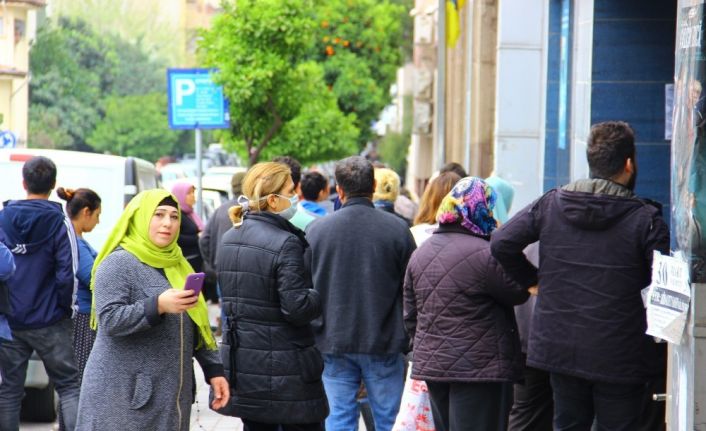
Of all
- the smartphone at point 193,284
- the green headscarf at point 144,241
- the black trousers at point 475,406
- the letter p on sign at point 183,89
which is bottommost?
the black trousers at point 475,406

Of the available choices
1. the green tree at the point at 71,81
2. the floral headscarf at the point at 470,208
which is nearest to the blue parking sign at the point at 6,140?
the floral headscarf at the point at 470,208

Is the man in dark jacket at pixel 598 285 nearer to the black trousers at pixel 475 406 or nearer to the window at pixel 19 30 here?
the black trousers at pixel 475 406

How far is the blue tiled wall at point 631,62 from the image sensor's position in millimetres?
9773

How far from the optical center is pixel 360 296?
8.01m

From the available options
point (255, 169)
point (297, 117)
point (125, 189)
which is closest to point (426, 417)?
point (255, 169)

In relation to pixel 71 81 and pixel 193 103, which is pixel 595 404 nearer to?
pixel 193 103

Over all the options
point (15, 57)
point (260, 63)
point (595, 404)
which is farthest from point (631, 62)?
point (15, 57)

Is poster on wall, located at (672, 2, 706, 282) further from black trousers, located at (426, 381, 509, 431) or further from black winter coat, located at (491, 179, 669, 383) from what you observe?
black trousers, located at (426, 381, 509, 431)

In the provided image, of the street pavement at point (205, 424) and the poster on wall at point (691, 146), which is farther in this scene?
the street pavement at point (205, 424)

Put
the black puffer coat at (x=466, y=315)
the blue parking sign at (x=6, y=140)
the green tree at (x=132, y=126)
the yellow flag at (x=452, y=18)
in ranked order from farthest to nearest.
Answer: the green tree at (x=132, y=126) < the blue parking sign at (x=6, y=140) < the yellow flag at (x=452, y=18) < the black puffer coat at (x=466, y=315)

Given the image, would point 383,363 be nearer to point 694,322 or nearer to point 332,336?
point 332,336

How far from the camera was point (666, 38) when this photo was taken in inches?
383

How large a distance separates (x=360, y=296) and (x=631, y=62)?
2965 mm

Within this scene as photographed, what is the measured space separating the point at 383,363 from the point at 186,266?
191cm
